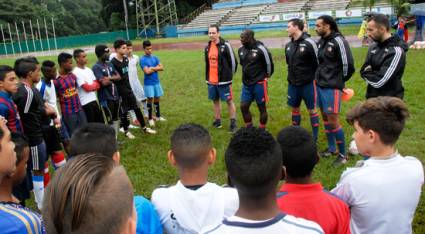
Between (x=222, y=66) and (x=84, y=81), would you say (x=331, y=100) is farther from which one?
(x=84, y=81)

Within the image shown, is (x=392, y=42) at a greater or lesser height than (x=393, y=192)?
greater

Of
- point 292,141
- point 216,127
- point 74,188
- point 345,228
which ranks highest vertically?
point 74,188

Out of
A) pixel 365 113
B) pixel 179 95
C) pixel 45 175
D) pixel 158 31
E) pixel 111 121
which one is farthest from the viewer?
pixel 158 31

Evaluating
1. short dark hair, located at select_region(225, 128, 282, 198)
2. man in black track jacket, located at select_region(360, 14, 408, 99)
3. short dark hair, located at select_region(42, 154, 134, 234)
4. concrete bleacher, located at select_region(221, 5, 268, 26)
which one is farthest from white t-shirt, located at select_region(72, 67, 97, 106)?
concrete bleacher, located at select_region(221, 5, 268, 26)

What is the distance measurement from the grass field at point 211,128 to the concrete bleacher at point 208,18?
37121 mm

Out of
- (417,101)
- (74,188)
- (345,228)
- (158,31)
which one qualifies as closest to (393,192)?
(345,228)

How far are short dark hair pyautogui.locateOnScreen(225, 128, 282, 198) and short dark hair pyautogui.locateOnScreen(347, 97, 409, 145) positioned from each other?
1317 millimetres

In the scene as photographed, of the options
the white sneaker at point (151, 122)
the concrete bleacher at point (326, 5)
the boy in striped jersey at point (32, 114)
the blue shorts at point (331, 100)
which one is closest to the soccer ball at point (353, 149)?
the blue shorts at point (331, 100)

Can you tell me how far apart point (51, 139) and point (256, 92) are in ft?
12.1

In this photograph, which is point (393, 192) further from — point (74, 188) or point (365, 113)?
point (74, 188)

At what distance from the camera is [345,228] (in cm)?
238

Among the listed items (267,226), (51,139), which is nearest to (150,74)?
(51,139)

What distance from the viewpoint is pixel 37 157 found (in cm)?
513

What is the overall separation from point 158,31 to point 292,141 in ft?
168
